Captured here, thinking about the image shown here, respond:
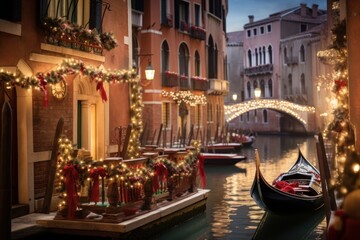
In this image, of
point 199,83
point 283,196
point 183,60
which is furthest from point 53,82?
point 199,83

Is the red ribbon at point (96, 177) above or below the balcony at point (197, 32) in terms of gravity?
below

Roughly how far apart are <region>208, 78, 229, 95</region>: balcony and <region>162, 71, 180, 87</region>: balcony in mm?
3710

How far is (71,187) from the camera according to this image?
6.38 metres

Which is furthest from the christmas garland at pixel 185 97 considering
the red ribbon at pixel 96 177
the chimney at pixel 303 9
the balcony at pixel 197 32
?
Answer: the chimney at pixel 303 9

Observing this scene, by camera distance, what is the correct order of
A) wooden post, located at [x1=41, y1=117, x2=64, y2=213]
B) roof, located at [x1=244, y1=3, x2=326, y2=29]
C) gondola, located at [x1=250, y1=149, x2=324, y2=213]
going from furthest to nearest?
1. roof, located at [x1=244, y1=3, x2=326, y2=29]
2. gondola, located at [x1=250, y1=149, x2=324, y2=213]
3. wooden post, located at [x1=41, y1=117, x2=64, y2=213]

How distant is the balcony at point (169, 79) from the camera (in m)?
17.6

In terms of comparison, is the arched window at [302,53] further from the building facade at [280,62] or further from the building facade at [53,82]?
the building facade at [53,82]

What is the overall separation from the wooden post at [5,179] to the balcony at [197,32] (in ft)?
48.7

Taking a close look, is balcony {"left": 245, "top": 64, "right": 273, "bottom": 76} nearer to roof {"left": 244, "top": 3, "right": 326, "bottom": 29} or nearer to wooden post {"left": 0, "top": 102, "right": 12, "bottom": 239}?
roof {"left": 244, "top": 3, "right": 326, "bottom": 29}

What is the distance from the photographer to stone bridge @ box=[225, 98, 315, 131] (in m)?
30.5

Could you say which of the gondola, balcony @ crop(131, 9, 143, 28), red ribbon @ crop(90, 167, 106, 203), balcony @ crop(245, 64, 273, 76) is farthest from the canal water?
balcony @ crop(245, 64, 273, 76)

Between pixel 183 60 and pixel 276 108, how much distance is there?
43.4ft

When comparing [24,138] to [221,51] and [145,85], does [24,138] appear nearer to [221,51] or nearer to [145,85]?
[145,85]

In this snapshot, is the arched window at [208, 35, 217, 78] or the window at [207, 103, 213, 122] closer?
the arched window at [208, 35, 217, 78]
